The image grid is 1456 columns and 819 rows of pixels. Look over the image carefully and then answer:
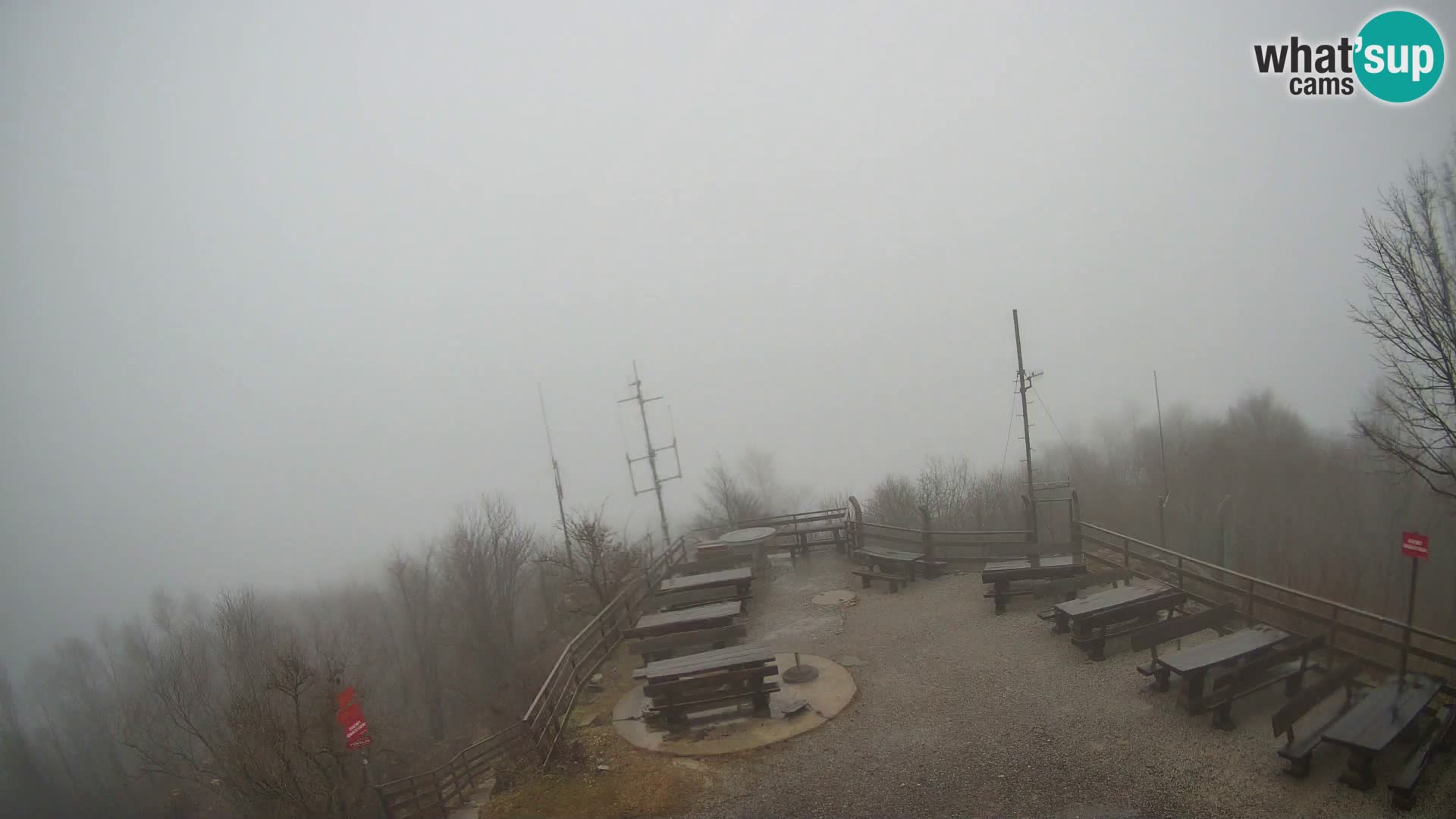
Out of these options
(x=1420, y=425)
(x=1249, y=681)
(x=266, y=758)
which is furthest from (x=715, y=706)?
(x=266, y=758)

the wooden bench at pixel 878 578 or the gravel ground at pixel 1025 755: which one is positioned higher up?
the gravel ground at pixel 1025 755

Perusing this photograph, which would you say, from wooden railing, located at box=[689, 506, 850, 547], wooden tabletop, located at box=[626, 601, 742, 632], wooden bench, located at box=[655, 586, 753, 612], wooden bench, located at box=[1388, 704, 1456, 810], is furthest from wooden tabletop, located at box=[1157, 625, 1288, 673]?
wooden railing, located at box=[689, 506, 850, 547]

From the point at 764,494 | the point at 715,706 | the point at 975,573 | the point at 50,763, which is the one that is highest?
the point at 715,706

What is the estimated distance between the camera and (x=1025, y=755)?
8125 mm

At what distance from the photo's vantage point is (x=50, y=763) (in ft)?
159

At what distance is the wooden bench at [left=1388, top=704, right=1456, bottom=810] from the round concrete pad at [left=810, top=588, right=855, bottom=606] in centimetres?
952

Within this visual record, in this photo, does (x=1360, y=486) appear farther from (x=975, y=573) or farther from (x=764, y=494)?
(x=975, y=573)

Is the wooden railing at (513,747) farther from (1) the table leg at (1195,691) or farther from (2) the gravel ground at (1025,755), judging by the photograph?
(1) the table leg at (1195,691)

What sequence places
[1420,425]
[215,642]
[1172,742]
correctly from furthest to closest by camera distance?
[215,642]
[1420,425]
[1172,742]

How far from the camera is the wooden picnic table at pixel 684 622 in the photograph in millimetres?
12406

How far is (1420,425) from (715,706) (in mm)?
11219

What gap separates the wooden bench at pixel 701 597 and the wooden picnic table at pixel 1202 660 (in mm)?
8123

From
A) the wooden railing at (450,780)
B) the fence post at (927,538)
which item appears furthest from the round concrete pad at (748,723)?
the fence post at (927,538)

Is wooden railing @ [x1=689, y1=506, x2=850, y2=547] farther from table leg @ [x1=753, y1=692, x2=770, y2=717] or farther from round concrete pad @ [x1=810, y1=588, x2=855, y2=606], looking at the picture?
table leg @ [x1=753, y1=692, x2=770, y2=717]
